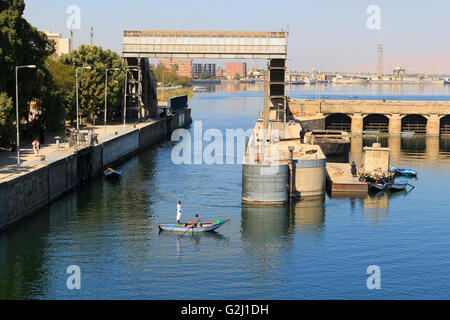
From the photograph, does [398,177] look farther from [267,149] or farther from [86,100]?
[86,100]

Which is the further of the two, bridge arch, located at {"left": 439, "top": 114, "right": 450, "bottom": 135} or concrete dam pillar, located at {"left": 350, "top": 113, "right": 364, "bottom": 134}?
bridge arch, located at {"left": 439, "top": 114, "right": 450, "bottom": 135}

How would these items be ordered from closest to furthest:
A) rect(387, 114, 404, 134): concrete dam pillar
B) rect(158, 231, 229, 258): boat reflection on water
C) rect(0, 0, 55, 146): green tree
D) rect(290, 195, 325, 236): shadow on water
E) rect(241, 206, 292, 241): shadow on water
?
1. rect(158, 231, 229, 258): boat reflection on water
2. rect(241, 206, 292, 241): shadow on water
3. rect(290, 195, 325, 236): shadow on water
4. rect(0, 0, 55, 146): green tree
5. rect(387, 114, 404, 134): concrete dam pillar

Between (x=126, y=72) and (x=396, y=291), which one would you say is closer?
→ (x=396, y=291)

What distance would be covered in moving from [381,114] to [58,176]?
102 metres

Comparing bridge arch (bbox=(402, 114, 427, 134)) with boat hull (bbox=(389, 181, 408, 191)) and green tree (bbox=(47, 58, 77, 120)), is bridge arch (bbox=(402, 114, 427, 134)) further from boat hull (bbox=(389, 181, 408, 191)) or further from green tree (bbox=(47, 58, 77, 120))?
green tree (bbox=(47, 58, 77, 120))

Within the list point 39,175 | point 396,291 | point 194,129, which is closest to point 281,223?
point 396,291

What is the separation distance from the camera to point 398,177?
93.9m

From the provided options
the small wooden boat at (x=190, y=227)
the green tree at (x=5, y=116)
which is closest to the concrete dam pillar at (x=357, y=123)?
the green tree at (x=5, y=116)

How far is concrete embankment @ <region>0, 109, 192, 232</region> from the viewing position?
60000 millimetres

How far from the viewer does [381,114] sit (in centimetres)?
15675

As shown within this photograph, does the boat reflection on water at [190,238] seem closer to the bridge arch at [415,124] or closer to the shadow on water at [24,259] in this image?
the shadow on water at [24,259]

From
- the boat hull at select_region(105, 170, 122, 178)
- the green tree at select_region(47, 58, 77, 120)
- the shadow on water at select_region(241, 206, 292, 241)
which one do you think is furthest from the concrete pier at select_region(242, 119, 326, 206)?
the green tree at select_region(47, 58, 77, 120)

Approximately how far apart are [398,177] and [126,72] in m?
57.2
